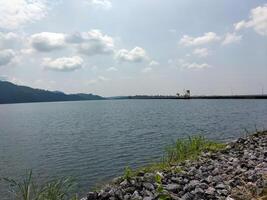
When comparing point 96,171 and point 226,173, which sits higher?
point 226,173

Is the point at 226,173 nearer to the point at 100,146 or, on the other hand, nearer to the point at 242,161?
the point at 242,161

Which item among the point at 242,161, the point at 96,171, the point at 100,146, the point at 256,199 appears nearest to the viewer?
the point at 256,199

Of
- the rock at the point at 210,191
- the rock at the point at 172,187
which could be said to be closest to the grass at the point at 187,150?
the rock at the point at 172,187

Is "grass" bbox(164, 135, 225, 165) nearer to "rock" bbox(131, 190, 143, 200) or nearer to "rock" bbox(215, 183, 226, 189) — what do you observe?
"rock" bbox(215, 183, 226, 189)

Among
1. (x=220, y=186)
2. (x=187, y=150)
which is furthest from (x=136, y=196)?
(x=187, y=150)

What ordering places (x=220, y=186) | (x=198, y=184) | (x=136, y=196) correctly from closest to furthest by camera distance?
1. (x=136, y=196)
2. (x=220, y=186)
3. (x=198, y=184)

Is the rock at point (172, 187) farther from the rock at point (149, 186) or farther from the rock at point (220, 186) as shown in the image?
the rock at point (220, 186)

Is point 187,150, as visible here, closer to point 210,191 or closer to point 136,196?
point 210,191

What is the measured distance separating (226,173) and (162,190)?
12.0 ft

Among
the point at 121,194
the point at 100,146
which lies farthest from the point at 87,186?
the point at 100,146

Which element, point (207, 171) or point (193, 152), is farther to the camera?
point (193, 152)

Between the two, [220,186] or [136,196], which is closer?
[136,196]

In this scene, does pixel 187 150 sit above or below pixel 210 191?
below

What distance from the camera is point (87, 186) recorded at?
19.5 metres
